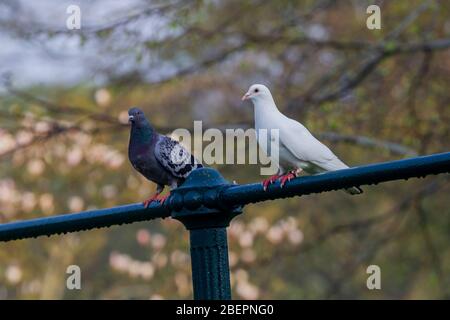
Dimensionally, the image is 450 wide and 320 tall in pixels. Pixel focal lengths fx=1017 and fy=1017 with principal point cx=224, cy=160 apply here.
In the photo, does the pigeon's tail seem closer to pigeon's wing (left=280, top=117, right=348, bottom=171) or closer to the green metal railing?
pigeon's wing (left=280, top=117, right=348, bottom=171)

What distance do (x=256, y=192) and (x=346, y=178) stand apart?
232 mm

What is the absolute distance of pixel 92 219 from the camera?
286 cm

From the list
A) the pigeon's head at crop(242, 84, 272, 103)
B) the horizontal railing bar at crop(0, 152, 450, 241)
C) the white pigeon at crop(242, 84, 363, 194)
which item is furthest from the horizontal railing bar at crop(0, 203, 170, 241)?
the pigeon's head at crop(242, 84, 272, 103)

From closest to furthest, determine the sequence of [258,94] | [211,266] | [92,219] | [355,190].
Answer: [211,266]
[92,219]
[355,190]
[258,94]

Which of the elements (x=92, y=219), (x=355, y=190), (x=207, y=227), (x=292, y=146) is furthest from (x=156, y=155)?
(x=207, y=227)

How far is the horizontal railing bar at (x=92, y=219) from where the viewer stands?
2.80 metres

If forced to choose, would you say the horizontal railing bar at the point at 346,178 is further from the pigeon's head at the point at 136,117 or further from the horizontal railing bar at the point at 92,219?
the pigeon's head at the point at 136,117

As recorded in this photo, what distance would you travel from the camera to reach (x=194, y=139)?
862cm

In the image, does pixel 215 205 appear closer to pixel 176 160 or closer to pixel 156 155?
pixel 176 160
